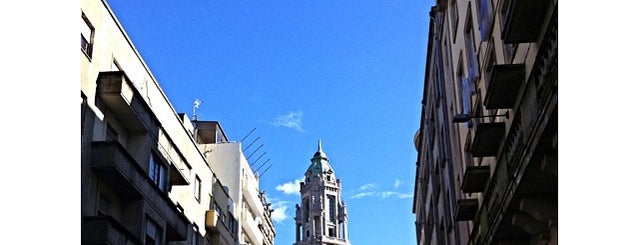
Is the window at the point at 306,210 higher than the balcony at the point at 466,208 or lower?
higher

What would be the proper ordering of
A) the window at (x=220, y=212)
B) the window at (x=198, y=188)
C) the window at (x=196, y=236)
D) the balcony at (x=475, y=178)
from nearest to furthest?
the balcony at (x=475, y=178) → the window at (x=196, y=236) → the window at (x=198, y=188) → the window at (x=220, y=212)

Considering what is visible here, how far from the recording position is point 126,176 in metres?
23.7

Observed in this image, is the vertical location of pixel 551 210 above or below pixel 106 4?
below

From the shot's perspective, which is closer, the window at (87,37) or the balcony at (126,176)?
the balcony at (126,176)

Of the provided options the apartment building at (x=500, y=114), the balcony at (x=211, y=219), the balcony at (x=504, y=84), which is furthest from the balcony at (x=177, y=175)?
the balcony at (x=504, y=84)

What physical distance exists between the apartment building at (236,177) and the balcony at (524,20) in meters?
30.0

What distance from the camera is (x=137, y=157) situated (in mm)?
26750

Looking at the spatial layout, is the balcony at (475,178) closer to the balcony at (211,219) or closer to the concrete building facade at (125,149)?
the concrete building facade at (125,149)

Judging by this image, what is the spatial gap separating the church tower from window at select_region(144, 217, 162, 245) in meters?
124

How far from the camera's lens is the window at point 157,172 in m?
27.9
